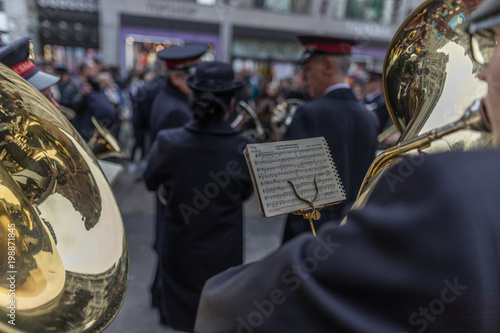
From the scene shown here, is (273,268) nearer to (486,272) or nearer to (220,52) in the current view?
(486,272)

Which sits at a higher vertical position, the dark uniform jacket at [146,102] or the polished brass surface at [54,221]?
the polished brass surface at [54,221]

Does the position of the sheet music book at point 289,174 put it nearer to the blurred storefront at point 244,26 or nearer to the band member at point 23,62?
the band member at point 23,62

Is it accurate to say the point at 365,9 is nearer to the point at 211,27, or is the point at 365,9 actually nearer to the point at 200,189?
the point at 211,27

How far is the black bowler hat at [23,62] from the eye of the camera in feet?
3.65

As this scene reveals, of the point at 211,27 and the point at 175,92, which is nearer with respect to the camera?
the point at 175,92

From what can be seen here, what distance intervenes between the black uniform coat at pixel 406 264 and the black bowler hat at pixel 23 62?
1107 mm

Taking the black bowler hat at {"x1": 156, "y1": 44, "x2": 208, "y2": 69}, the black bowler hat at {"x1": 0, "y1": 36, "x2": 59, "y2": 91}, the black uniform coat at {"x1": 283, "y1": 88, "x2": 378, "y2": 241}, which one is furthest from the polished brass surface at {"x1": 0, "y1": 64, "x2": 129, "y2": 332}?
the black bowler hat at {"x1": 156, "y1": 44, "x2": 208, "y2": 69}

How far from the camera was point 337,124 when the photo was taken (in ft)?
6.05

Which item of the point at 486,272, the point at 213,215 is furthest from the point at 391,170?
the point at 213,215

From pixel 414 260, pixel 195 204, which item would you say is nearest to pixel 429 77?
pixel 414 260

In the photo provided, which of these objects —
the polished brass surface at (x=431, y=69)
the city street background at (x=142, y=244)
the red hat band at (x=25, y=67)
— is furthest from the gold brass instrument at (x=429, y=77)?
the city street background at (x=142, y=244)

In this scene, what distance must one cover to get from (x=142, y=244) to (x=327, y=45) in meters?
2.41

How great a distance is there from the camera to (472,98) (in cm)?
88

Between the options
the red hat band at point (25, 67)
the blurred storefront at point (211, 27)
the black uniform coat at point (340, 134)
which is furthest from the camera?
the blurred storefront at point (211, 27)
